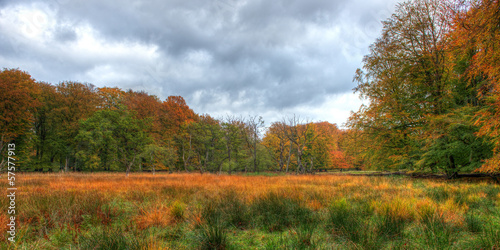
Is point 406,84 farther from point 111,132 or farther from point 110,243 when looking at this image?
point 111,132

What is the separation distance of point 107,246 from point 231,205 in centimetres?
245

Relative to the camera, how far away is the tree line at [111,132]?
17322 mm

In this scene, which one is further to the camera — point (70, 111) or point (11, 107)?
point (70, 111)

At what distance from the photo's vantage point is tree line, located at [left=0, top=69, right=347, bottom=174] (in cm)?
1732

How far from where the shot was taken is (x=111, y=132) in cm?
1806

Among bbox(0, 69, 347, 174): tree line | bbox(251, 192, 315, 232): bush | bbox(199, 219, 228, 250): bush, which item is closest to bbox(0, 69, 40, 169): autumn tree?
bbox(0, 69, 347, 174): tree line

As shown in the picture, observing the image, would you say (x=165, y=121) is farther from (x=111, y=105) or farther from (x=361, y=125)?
(x=361, y=125)

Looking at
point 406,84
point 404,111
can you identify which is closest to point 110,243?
point 404,111

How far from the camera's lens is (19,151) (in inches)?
778

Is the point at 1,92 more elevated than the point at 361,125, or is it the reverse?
the point at 1,92

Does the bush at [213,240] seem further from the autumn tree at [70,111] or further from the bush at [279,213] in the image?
the autumn tree at [70,111]

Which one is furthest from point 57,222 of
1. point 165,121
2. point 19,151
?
point 165,121

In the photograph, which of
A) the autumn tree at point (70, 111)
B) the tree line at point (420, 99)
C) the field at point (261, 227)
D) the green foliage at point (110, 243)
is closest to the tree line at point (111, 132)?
the autumn tree at point (70, 111)

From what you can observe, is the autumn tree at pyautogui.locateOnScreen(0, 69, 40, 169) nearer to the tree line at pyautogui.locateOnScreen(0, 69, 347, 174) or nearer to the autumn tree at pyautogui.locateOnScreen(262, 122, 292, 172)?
the tree line at pyautogui.locateOnScreen(0, 69, 347, 174)
